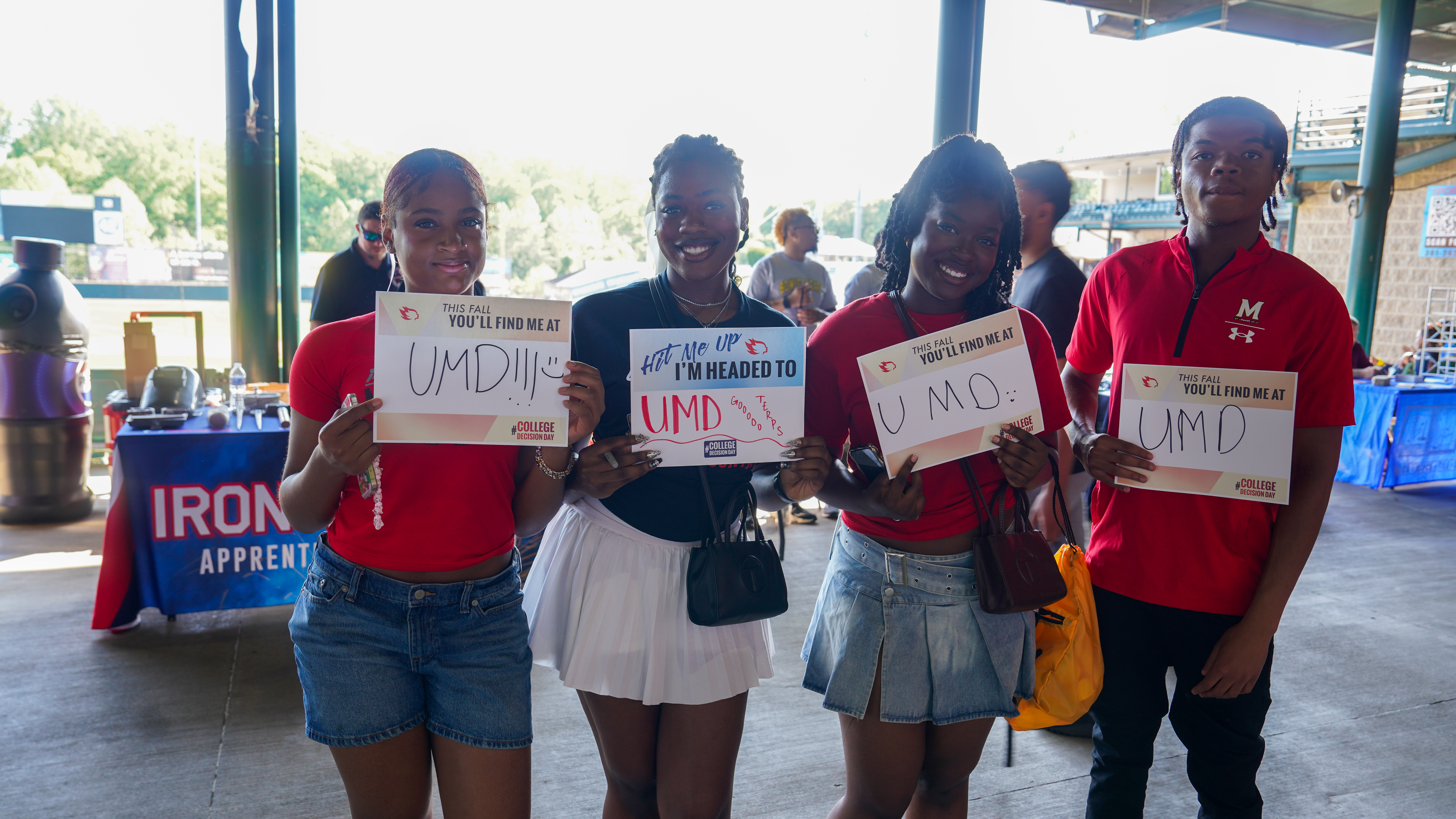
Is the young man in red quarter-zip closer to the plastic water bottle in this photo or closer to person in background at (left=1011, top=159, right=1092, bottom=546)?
person in background at (left=1011, top=159, right=1092, bottom=546)

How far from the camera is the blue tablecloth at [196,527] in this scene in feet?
10.7

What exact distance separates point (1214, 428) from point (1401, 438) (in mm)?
7002

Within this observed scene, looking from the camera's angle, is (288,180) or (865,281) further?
(288,180)

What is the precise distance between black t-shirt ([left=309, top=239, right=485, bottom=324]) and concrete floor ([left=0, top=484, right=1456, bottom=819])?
61.8 inches

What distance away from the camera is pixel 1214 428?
1.48 m

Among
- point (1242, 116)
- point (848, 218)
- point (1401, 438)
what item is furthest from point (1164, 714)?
point (848, 218)

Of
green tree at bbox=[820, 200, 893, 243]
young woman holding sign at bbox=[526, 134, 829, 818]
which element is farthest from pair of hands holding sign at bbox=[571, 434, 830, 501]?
green tree at bbox=[820, 200, 893, 243]

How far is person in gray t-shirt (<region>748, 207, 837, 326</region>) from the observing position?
5.41 meters

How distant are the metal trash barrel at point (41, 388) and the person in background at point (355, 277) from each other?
64.2 inches

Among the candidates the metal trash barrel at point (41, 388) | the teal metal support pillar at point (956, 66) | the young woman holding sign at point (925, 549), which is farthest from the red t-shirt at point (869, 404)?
the metal trash barrel at point (41, 388)

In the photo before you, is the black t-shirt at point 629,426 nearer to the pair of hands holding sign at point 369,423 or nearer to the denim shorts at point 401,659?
the pair of hands holding sign at point 369,423

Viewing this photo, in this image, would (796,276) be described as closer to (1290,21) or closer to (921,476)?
(921,476)

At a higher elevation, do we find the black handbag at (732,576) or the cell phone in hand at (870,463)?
the cell phone in hand at (870,463)

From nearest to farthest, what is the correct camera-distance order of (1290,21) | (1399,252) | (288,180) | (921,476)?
(921,476)
(288,180)
(1290,21)
(1399,252)
